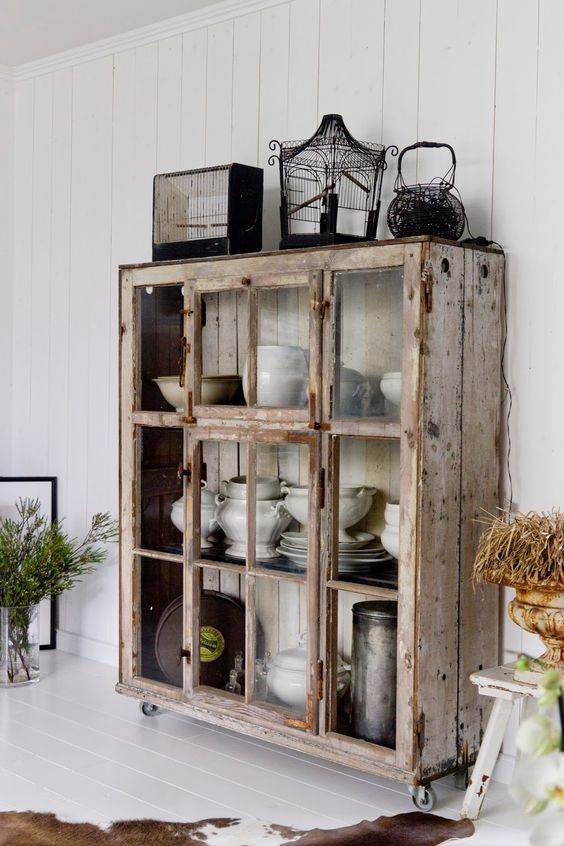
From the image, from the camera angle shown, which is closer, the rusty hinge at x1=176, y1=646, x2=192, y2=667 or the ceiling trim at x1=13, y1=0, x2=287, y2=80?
the rusty hinge at x1=176, y1=646, x2=192, y2=667

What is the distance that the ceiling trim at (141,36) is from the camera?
355 cm

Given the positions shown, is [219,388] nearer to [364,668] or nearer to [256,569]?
[256,569]

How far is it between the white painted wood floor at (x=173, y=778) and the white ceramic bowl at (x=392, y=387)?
3.65 ft

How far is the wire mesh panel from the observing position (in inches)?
123

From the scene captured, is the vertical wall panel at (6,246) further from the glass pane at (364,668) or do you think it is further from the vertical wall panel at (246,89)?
the glass pane at (364,668)

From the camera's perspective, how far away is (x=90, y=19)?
379 centimetres

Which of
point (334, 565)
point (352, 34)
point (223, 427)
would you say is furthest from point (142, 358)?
point (352, 34)

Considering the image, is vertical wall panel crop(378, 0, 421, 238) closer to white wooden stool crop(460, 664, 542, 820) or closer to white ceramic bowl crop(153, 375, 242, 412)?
white ceramic bowl crop(153, 375, 242, 412)

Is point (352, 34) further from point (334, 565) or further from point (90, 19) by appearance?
point (334, 565)

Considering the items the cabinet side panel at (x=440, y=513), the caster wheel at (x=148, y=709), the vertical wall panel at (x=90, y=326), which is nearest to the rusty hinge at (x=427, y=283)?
the cabinet side panel at (x=440, y=513)

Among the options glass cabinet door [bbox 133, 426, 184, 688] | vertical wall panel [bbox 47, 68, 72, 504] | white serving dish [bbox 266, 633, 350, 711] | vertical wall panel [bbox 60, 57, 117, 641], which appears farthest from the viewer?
vertical wall panel [bbox 47, 68, 72, 504]

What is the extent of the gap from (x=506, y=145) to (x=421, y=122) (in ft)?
1.07

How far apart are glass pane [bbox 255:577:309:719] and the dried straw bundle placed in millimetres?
589

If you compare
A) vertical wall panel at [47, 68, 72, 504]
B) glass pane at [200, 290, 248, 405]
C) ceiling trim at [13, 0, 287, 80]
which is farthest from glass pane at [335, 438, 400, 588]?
vertical wall panel at [47, 68, 72, 504]
